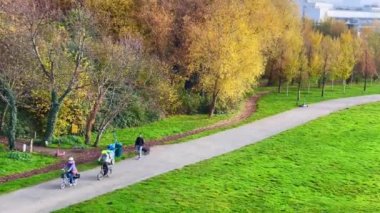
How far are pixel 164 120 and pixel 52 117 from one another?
993cm

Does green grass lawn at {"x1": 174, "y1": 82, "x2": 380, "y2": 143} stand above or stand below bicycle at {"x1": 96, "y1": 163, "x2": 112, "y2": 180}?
above

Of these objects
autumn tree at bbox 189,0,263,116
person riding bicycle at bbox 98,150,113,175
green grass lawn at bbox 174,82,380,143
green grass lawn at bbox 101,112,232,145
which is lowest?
person riding bicycle at bbox 98,150,113,175

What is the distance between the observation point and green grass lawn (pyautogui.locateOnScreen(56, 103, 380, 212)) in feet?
64.1

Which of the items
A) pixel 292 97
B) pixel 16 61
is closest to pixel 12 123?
pixel 16 61

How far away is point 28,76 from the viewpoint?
92.9ft

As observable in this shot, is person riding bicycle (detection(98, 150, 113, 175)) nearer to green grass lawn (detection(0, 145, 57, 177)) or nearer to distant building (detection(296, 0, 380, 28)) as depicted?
green grass lawn (detection(0, 145, 57, 177))

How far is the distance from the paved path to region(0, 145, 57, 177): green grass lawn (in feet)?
8.12

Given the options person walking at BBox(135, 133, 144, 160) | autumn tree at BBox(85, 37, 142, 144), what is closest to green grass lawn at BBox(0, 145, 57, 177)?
person walking at BBox(135, 133, 144, 160)

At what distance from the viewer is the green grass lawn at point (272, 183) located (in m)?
19.5

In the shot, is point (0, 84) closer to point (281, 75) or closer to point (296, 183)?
point (296, 183)

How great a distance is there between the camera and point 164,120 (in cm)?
3581

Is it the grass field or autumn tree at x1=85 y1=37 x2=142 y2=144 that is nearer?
the grass field

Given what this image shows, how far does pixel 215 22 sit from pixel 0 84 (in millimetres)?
16361

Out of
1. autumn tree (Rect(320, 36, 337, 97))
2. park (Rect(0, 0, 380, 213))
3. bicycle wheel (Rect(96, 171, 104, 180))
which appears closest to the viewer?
park (Rect(0, 0, 380, 213))
